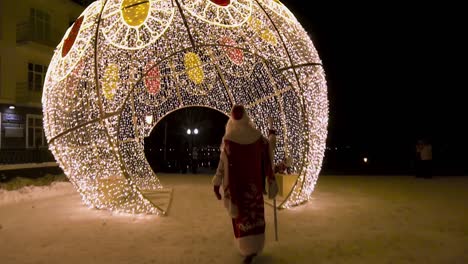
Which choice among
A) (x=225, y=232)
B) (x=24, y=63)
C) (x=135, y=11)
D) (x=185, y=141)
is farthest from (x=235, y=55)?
(x=24, y=63)

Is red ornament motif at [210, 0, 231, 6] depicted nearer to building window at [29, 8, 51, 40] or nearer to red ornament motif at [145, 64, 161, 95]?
red ornament motif at [145, 64, 161, 95]

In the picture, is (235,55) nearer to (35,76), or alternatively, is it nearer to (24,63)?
(24,63)

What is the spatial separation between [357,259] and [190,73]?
7.08m

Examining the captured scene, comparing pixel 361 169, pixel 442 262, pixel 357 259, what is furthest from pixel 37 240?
pixel 361 169

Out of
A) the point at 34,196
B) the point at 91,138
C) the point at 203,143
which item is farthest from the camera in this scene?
the point at 203,143

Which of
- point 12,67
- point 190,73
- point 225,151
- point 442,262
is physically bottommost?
point 442,262

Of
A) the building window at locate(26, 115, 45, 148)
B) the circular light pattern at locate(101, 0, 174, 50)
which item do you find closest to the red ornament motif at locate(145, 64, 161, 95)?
the circular light pattern at locate(101, 0, 174, 50)

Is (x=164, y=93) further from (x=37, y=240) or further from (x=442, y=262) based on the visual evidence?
(x=442, y=262)

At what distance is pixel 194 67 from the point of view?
408 inches

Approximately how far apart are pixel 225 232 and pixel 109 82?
352 centimetres

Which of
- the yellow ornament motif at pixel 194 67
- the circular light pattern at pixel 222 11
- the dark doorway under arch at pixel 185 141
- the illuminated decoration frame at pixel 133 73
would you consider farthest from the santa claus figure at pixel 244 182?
the dark doorway under arch at pixel 185 141

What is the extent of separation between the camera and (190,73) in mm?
10414

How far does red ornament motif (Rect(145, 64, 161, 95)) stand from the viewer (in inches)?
404

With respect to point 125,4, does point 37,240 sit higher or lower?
lower
